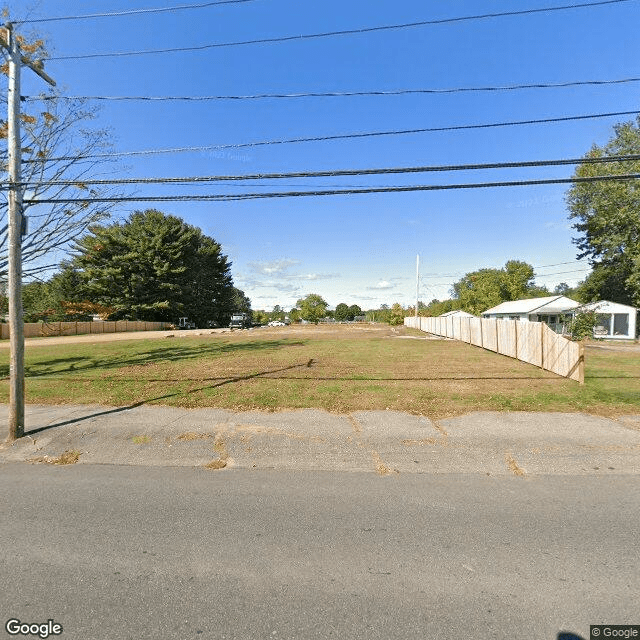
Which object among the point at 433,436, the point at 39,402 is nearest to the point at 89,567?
the point at 433,436

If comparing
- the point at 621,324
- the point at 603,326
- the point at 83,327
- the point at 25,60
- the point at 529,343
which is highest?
the point at 25,60

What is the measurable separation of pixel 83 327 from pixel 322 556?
44.3 meters

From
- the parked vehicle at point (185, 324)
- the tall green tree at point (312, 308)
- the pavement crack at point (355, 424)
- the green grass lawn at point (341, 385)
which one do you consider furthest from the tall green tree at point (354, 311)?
the pavement crack at point (355, 424)

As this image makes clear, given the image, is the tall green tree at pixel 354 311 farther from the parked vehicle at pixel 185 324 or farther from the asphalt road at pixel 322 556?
the asphalt road at pixel 322 556

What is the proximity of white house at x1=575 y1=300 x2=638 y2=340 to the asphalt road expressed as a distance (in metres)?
27.9

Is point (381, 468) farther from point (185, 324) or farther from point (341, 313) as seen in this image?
point (341, 313)

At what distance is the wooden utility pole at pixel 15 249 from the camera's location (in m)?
5.68

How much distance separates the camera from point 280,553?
275 cm

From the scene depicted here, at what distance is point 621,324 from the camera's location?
85.1 ft

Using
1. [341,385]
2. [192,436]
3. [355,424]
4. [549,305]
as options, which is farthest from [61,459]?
[549,305]

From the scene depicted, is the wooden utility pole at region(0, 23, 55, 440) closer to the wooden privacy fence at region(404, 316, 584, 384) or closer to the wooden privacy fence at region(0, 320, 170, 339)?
the wooden privacy fence at region(404, 316, 584, 384)

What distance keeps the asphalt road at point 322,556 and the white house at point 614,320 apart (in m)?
27.9

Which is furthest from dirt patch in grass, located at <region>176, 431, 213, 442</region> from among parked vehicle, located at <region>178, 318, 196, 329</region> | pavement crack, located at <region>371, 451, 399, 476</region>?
parked vehicle, located at <region>178, 318, 196, 329</region>

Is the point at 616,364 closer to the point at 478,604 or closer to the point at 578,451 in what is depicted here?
the point at 578,451
